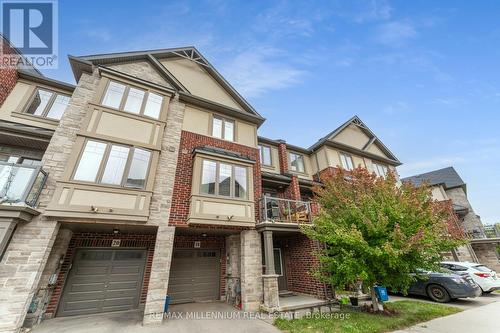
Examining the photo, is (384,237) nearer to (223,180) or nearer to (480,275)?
(223,180)

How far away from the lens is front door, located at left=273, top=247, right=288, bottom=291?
10.4 meters

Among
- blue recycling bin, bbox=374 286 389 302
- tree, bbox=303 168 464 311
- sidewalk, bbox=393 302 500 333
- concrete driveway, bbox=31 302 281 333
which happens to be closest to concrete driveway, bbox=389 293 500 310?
sidewalk, bbox=393 302 500 333

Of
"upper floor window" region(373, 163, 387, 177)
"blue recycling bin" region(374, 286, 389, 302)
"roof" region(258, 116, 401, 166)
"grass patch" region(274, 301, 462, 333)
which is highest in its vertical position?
"roof" region(258, 116, 401, 166)

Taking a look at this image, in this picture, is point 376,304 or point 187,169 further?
point 187,169

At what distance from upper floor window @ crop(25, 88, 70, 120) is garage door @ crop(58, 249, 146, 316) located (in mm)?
6076

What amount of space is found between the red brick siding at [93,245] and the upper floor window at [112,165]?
111 inches

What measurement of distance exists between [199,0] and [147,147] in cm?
954

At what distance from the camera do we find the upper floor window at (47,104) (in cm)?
839

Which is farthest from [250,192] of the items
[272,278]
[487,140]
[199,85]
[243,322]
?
[487,140]

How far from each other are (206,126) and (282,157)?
581 centimetres

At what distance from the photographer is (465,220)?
67.4 feet

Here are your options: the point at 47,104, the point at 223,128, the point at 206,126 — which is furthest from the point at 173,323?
the point at 47,104

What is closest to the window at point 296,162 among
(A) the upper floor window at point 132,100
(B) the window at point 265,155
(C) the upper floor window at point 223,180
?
(B) the window at point 265,155

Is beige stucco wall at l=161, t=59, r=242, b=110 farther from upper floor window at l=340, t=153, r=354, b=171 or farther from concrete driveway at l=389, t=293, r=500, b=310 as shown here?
concrete driveway at l=389, t=293, r=500, b=310
